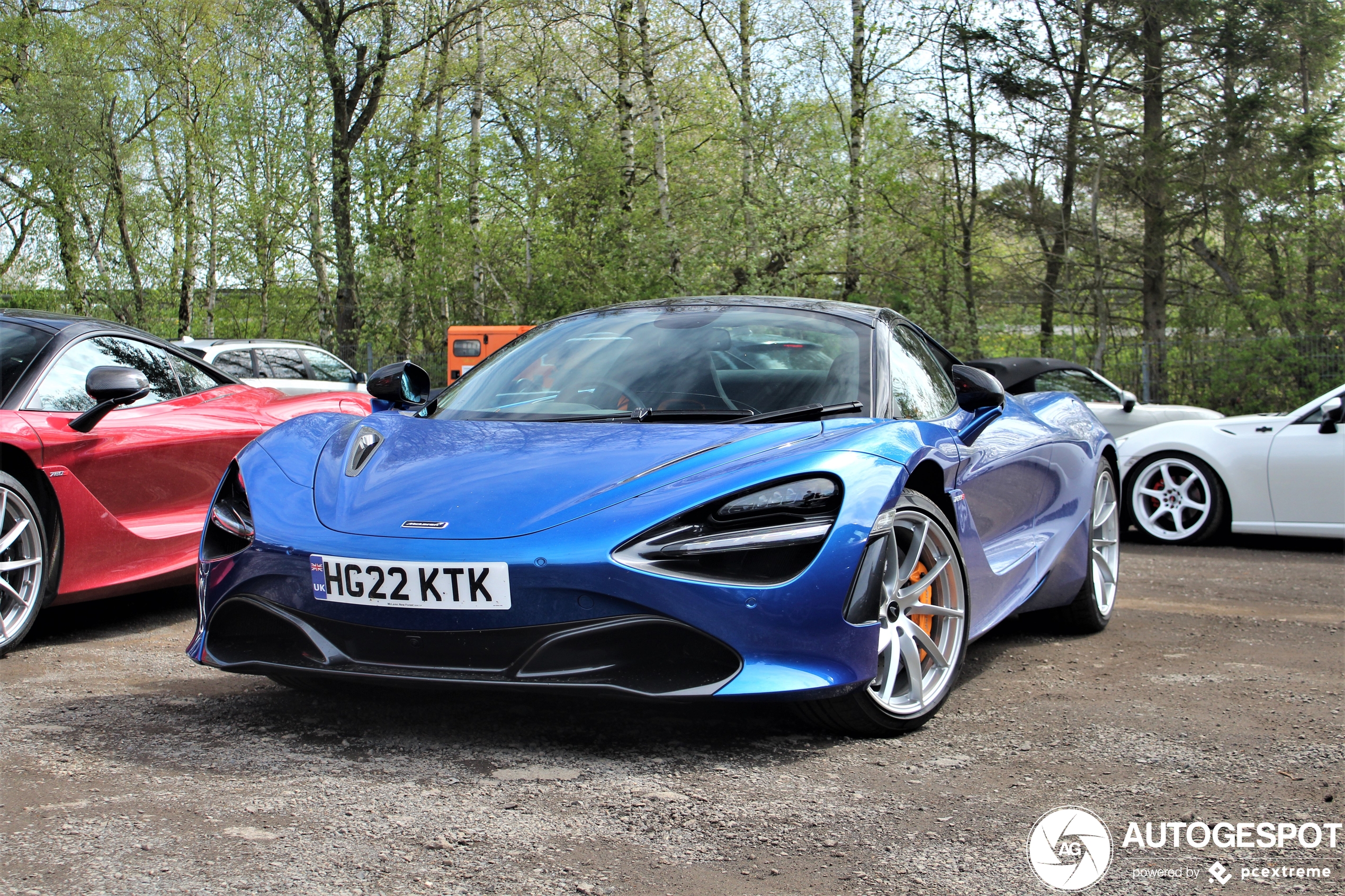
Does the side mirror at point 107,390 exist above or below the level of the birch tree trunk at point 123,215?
below

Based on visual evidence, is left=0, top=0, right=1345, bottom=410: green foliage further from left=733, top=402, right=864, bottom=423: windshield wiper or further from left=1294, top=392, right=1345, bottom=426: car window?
left=733, top=402, right=864, bottom=423: windshield wiper

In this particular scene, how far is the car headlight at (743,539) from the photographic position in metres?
2.79

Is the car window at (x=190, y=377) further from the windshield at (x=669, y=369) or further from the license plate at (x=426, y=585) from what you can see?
the license plate at (x=426, y=585)

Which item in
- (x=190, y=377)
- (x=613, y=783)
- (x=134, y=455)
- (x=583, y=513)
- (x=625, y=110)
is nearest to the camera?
(x=613, y=783)

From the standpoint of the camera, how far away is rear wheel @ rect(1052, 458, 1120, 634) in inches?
194

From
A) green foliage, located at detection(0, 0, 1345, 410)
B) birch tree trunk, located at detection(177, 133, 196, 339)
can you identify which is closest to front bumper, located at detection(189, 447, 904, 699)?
green foliage, located at detection(0, 0, 1345, 410)

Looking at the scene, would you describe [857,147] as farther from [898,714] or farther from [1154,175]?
[898,714]

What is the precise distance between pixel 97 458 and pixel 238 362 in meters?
10.0

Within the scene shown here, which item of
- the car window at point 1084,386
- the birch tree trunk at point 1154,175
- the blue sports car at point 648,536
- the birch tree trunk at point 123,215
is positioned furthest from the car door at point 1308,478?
the birch tree trunk at point 123,215

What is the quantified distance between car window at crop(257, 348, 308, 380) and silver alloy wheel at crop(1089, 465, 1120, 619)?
11.5m

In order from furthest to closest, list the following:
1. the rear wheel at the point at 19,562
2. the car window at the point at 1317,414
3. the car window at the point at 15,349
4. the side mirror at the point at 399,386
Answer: the car window at the point at 1317,414 < the car window at the point at 15,349 < the side mirror at the point at 399,386 < the rear wheel at the point at 19,562

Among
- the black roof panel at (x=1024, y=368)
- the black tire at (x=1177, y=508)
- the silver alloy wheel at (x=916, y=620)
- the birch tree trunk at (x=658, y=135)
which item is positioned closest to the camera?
the silver alloy wheel at (x=916, y=620)

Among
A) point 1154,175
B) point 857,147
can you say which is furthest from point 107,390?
point 1154,175

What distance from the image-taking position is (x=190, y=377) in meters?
5.48
